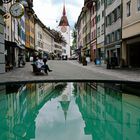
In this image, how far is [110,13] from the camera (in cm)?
4791

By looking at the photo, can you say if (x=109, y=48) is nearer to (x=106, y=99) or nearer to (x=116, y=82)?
(x=116, y=82)

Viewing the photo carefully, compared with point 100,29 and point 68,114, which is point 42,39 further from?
point 68,114

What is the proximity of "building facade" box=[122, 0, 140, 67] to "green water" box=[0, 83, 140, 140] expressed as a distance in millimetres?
16214

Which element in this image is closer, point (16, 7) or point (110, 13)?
point (16, 7)

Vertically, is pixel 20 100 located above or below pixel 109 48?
below

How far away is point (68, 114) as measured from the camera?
11.5 metres

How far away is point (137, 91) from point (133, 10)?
19.4 meters

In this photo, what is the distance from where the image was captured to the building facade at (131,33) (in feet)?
110

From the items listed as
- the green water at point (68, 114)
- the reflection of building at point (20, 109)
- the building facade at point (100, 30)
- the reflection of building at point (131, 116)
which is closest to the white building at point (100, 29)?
the building facade at point (100, 30)

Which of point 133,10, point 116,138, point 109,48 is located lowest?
point 116,138

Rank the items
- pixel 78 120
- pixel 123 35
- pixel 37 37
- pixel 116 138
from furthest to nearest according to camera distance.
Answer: pixel 37 37 → pixel 123 35 → pixel 78 120 → pixel 116 138

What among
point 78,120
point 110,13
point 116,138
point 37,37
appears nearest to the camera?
point 116,138

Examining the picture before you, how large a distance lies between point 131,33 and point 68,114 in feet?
81.6

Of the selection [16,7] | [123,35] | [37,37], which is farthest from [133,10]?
[37,37]
